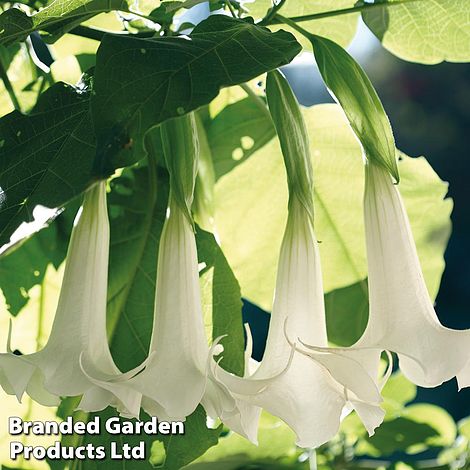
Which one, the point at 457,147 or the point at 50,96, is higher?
the point at 457,147

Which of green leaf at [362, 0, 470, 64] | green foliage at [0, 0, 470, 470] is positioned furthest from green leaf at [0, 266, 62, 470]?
green leaf at [362, 0, 470, 64]

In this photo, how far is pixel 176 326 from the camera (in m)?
0.31

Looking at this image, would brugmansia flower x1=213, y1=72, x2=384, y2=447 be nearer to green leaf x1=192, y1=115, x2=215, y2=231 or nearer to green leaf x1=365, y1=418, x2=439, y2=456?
green leaf x1=192, y1=115, x2=215, y2=231

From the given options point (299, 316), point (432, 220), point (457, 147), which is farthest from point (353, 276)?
point (457, 147)

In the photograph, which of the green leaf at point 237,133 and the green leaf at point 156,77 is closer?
the green leaf at point 156,77

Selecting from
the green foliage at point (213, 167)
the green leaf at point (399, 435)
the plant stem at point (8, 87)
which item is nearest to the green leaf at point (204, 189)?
the green foliage at point (213, 167)

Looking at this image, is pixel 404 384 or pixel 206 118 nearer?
pixel 206 118

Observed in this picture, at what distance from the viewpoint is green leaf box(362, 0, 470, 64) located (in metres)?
0.42

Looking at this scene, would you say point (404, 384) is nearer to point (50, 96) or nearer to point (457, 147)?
point (50, 96)

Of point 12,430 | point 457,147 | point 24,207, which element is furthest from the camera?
point 457,147

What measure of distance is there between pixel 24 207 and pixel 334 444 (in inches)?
14.1

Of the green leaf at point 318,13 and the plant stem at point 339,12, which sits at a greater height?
the green leaf at point 318,13

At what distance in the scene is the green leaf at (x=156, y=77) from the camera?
25 centimetres

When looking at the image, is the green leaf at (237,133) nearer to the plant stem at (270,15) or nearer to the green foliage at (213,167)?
the green foliage at (213,167)
